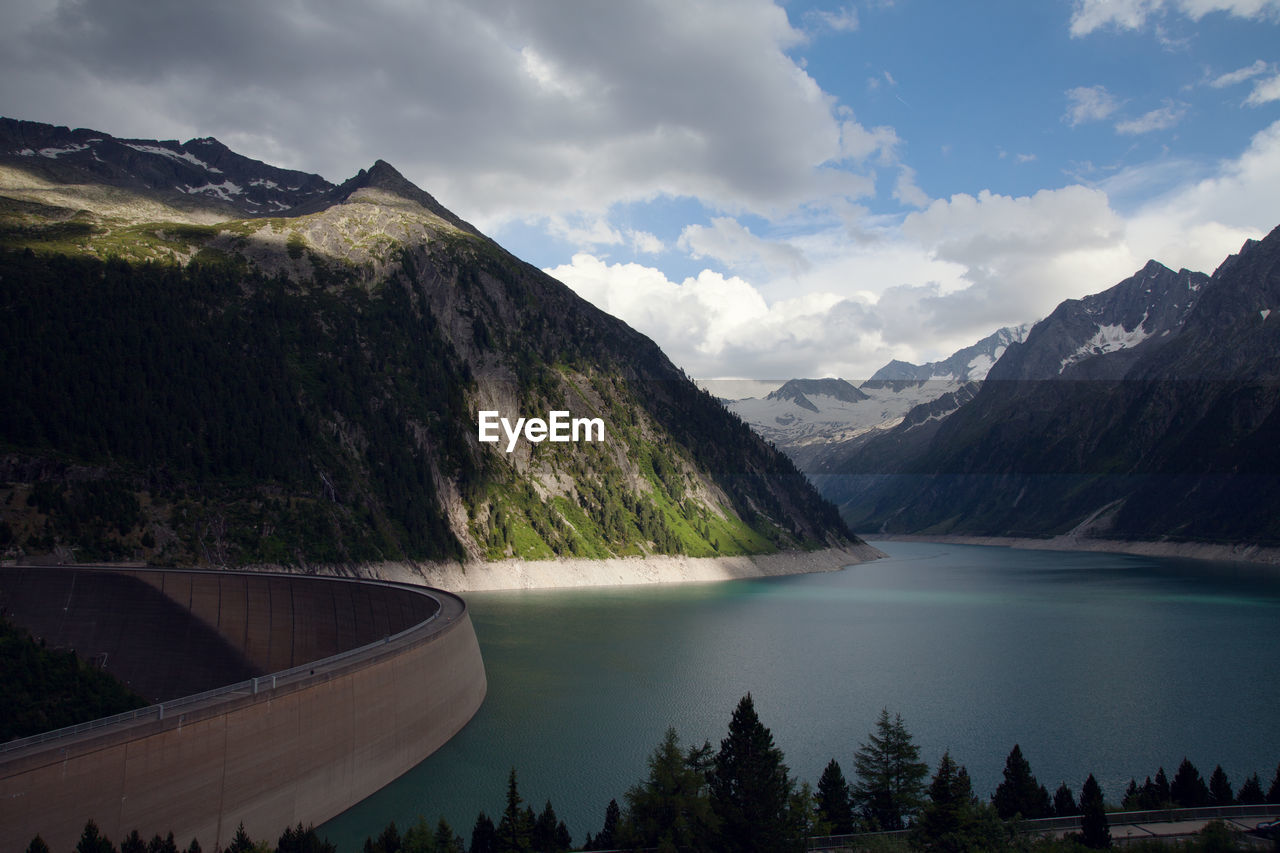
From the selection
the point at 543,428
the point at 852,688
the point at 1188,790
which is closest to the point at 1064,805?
the point at 1188,790

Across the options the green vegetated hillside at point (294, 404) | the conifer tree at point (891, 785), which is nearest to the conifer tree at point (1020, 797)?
the conifer tree at point (891, 785)

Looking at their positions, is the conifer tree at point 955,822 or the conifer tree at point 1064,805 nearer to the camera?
the conifer tree at point 955,822

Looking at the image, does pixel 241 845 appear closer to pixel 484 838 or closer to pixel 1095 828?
pixel 484 838

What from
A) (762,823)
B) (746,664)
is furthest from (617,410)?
(762,823)

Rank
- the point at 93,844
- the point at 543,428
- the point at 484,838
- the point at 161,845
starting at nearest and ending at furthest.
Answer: the point at 93,844 → the point at 161,845 → the point at 484,838 → the point at 543,428

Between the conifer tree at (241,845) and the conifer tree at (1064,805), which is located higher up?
the conifer tree at (241,845)

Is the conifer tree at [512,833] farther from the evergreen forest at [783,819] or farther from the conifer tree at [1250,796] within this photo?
the conifer tree at [1250,796]
